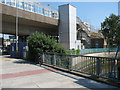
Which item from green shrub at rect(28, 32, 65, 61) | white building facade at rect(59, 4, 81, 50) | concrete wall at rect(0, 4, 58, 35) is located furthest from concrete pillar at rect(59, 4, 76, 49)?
green shrub at rect(28, 32, 65, 61)

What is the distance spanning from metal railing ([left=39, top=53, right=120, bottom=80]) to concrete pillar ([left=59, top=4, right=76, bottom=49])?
59.2 feet

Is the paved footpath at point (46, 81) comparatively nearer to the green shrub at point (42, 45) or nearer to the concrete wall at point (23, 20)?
the green shrub at point (42, 45)

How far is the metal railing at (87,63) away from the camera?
5.48 m

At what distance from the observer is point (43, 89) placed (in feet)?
15.9

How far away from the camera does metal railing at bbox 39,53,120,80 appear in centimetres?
548

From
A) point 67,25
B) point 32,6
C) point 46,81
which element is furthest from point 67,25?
point 46,81

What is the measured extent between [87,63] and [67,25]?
22365 mm

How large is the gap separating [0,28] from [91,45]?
92.6ft

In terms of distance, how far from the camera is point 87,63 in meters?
7.02

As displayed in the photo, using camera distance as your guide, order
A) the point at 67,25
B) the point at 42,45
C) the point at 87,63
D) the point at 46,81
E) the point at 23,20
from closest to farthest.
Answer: the point at 46,81 → the point at 87,63 → the point at 42,45 → the point at 23,20 → the point at 67,25

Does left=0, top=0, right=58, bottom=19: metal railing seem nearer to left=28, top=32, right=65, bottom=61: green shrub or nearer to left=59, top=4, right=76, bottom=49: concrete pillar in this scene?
left=59, top=4, right=76, bottom=49: concrete pillar

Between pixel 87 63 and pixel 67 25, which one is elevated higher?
pixel 67 25

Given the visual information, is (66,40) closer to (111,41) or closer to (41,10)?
(41,10)

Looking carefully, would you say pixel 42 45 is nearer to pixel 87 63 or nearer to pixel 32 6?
pixel 87 63
